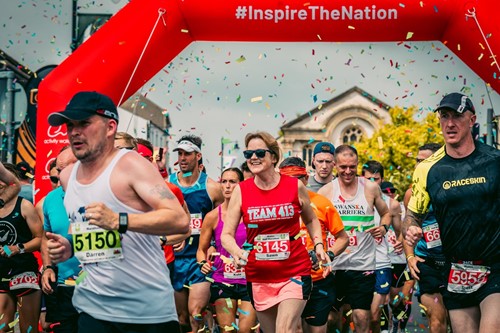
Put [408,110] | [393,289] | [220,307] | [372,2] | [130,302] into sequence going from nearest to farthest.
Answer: [130,302], [220,307], [372,2], [393,289], [408,110]

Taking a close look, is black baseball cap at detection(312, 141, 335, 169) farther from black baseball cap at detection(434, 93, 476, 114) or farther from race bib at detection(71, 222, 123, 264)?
race bib at detection(71, 222, 123, 264)

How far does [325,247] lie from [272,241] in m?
1.24

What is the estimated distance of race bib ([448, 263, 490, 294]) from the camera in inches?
249

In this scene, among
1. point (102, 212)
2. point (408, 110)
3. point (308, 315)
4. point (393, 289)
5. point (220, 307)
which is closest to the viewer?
point (102, 212)

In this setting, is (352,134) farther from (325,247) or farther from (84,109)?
(84,109)

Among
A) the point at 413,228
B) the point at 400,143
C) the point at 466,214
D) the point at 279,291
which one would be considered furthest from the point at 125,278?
the point at 400,143

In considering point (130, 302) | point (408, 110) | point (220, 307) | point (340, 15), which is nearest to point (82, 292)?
point (130, 302)

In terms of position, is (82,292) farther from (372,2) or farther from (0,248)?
(372,2)

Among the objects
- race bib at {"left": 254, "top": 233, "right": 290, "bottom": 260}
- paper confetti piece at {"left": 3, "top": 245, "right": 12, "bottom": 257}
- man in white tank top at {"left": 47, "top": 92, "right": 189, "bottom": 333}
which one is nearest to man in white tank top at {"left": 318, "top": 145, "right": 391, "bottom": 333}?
race bib at {"left": 254, "top": 233, "right": 290, "bottom": 260}

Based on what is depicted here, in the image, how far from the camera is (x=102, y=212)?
4.57 metres

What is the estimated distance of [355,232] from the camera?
9.96 m

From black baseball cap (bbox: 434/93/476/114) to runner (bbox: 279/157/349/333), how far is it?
2.34 meters

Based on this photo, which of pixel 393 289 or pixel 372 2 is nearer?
pixel 372 2

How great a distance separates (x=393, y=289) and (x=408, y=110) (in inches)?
2567
